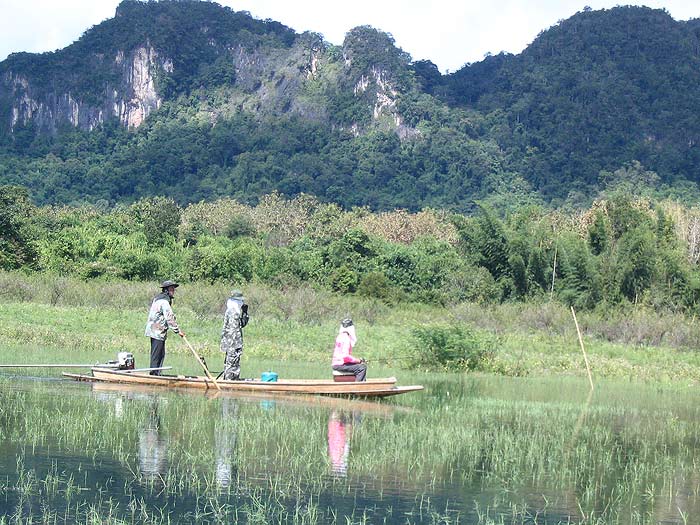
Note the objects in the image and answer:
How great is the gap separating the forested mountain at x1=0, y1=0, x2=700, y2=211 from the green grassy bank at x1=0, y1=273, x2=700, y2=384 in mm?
75074

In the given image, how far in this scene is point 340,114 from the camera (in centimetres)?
13725

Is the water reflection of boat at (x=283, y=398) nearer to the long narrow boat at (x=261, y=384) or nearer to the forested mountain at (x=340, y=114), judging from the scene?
the long narrow boat at (x=261, y=384)

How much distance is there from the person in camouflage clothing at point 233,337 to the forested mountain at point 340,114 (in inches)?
3596

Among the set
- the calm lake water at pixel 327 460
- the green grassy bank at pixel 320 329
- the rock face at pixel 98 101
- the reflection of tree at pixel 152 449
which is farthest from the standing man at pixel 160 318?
the rock face at pixel 98 101

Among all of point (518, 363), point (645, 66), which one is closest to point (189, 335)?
point (518, 363)

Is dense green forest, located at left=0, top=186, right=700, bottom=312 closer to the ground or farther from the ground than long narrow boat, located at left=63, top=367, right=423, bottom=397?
farther from the ground

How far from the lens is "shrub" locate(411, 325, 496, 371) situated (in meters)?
21.4

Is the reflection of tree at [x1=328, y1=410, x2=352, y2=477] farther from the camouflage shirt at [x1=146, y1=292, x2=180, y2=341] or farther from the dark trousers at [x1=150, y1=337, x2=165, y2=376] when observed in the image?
the dark trousers at [x1=150, y1=337, x2=165, y2=376]

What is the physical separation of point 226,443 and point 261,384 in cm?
434

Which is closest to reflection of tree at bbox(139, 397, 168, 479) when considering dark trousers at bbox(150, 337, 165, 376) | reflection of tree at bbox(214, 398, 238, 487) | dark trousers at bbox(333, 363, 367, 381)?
reflection of tree at bbox(214, 398, 238, 487)

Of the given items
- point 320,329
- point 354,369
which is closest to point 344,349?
point 354,369

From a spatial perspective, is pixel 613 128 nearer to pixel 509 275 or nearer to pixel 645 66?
pixel 645 66

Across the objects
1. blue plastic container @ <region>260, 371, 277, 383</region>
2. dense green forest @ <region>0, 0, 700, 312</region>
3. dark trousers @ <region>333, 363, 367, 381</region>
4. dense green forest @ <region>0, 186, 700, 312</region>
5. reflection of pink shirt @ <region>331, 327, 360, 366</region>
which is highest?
dense green forest @ <region>0, 0, 700, 312</region>

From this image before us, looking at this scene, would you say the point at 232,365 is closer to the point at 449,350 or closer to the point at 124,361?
the point at 124,361
